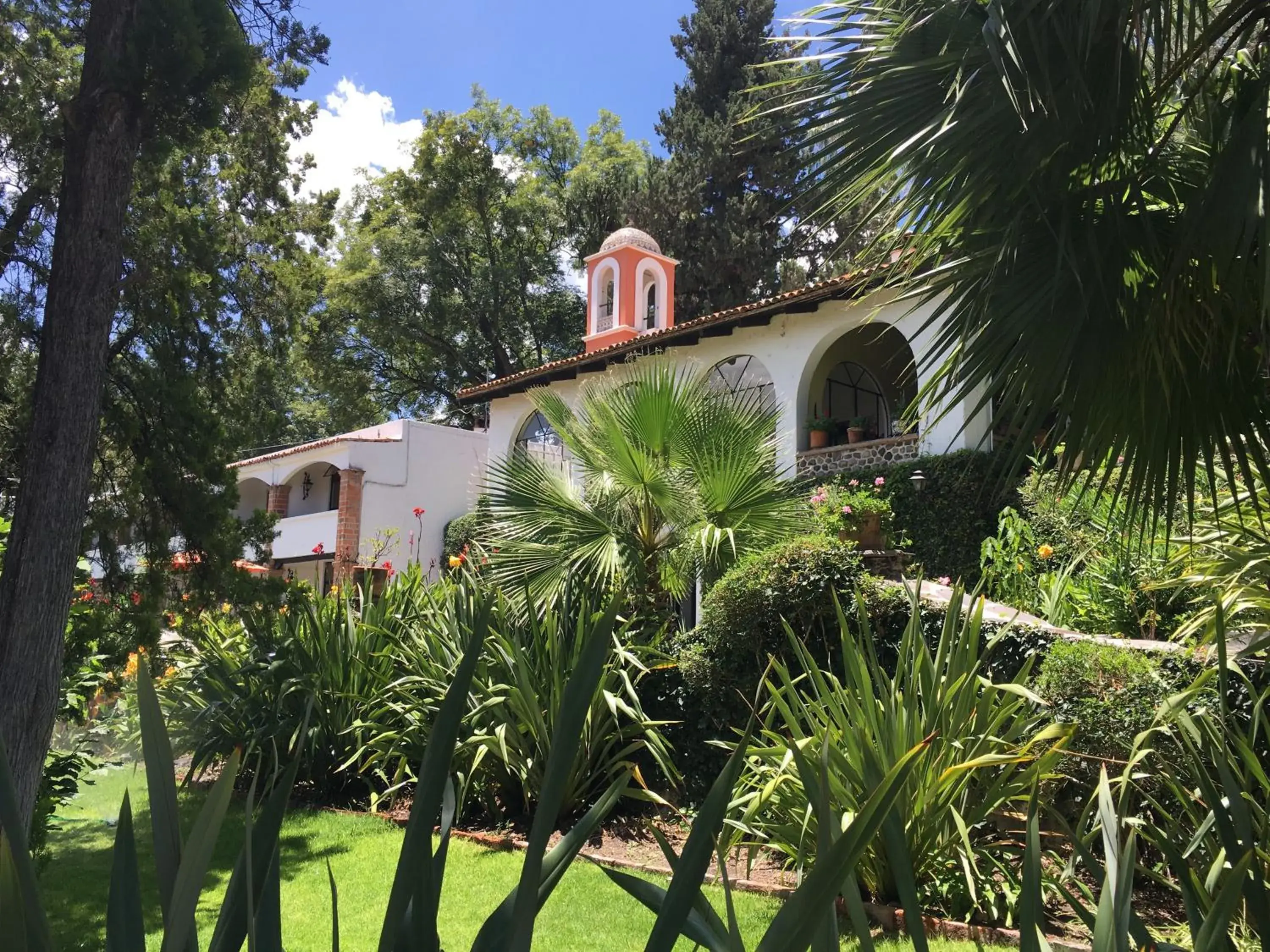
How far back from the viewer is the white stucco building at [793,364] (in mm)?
14570

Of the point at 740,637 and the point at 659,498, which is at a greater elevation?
the point at 659,498

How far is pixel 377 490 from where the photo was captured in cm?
2267

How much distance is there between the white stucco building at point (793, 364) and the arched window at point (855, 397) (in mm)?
22

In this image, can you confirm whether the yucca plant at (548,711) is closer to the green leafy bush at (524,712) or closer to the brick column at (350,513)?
the green leafy bush at (524,712)

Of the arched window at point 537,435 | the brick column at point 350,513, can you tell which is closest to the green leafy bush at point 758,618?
the arched window at point 537,435

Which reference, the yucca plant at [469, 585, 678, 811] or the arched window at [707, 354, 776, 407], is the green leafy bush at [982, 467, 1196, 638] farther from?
the arched window at [707, 354, 776, 407]

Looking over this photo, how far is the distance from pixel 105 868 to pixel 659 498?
5176mm

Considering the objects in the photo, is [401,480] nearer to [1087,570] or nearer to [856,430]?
[856,430]

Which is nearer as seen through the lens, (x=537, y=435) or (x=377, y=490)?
(x=537, y=435)

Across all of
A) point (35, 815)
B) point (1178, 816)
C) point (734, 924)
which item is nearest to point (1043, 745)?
point (1178, 816)

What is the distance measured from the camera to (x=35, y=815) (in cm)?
559

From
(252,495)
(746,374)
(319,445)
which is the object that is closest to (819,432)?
(746,374)

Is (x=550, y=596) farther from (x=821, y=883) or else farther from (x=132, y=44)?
(x=821, y=883)

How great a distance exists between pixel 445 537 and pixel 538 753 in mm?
16311
